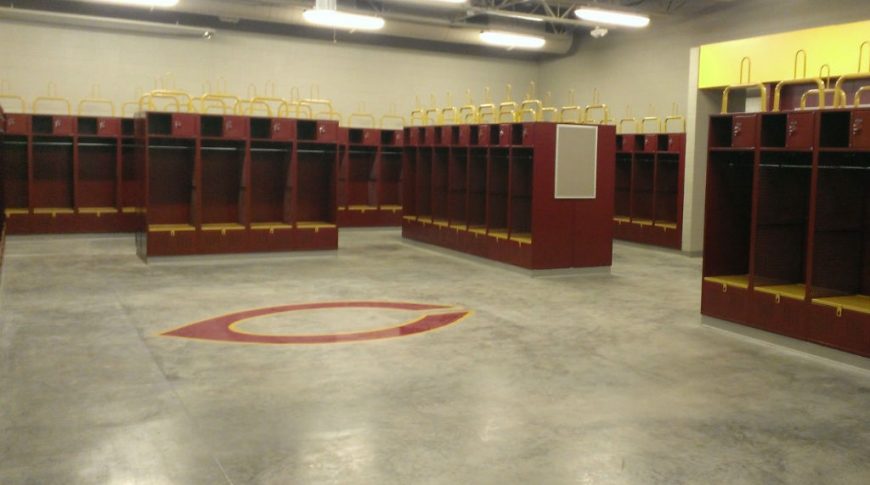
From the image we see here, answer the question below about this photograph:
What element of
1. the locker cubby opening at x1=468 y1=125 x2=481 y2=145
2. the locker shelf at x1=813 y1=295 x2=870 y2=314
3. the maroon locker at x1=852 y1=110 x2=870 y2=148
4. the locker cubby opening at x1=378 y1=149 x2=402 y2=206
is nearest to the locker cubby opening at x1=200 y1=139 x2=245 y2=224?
the locker cubby opening at x1=468 y1=125 x2=481 y2=145

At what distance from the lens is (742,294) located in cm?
688

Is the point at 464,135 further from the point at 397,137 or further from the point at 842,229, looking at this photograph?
the point at 842,229

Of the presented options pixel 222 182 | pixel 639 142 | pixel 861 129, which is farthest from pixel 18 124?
pixel 861 129

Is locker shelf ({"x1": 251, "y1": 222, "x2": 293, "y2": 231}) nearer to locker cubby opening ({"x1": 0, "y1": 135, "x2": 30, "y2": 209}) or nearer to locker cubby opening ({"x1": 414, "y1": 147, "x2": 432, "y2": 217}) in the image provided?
locker cubby opening ({"x1": 414, "y1": 147, "x2": 432, "y2": 217})

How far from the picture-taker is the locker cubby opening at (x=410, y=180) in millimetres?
13961

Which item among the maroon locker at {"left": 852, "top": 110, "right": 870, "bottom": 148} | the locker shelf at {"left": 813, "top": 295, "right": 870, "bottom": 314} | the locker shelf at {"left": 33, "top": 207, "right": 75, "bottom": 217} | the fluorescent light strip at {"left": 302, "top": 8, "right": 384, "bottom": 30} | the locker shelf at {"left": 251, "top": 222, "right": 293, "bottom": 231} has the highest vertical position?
the fluorescent light strip at {"left": 302, "top": 8, "right": 384, "bottom": 30}

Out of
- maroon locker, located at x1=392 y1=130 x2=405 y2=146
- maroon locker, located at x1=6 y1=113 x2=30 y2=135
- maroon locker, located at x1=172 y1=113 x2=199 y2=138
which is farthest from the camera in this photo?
maroon locker, located at x1=392 y1=130 x2=405 y2=146

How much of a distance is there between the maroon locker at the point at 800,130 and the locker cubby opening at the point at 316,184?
7544 mm

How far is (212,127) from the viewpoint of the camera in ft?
37.4

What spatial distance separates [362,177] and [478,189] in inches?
201

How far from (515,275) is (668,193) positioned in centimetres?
549

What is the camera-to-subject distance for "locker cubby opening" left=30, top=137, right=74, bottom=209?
553 inches

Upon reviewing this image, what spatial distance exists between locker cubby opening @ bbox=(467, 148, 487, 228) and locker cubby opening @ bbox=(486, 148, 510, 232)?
1.91ft

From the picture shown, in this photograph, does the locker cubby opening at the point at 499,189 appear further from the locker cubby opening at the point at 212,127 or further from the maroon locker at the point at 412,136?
the locker cubby opening at the point at 212,127
